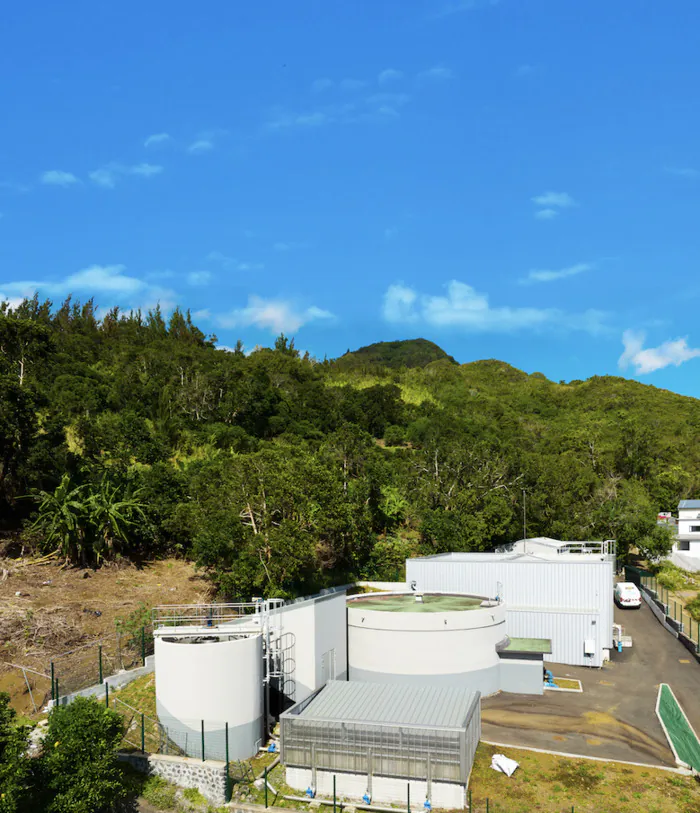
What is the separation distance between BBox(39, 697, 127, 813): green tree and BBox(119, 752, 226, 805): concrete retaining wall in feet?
5.97

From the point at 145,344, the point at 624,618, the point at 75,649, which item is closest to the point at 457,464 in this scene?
the point at 624,618

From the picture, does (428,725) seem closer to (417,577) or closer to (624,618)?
(417,577)

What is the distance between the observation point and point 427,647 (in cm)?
2703

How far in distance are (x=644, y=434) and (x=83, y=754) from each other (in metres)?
76.0

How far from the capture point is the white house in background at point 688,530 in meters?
63.5

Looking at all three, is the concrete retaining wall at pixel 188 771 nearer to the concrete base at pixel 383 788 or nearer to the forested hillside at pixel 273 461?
the concrete base at pixel 383 788

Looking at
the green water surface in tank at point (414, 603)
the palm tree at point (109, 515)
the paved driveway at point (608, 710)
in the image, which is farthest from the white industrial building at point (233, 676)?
the palm tree at point (109, 515)

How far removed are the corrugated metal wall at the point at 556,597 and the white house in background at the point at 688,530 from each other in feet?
119

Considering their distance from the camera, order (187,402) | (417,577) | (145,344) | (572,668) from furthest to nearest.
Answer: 1. (145,344)
2. (187,402)
3. (417,577)
4. (572,668)

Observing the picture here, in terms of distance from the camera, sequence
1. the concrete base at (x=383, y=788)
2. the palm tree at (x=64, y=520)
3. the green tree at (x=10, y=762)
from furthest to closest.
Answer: the palm tree at (x=64, y=520) < the concrete base at (x=383, y=788) < the green tree at (x=10, y=762)

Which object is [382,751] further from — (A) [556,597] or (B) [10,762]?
(A) [556,597]

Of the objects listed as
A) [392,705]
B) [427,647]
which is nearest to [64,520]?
[427,647]

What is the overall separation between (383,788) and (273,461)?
771 inches

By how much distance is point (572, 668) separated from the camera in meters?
31.7
